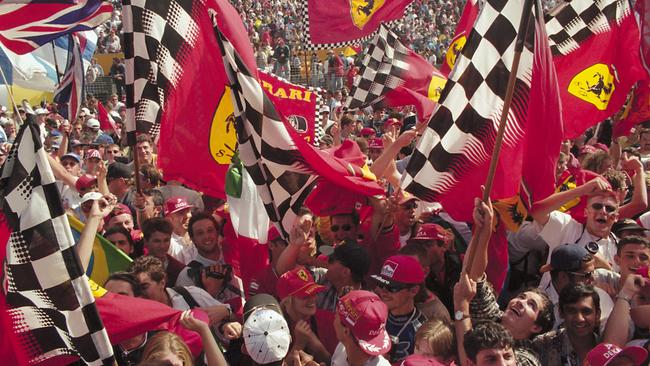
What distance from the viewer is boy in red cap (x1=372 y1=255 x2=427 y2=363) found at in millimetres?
4480

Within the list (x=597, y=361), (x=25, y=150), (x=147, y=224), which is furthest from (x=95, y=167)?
(x=597, y=361)

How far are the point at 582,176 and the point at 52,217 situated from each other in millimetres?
4118

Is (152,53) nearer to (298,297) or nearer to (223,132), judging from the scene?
(223,132)

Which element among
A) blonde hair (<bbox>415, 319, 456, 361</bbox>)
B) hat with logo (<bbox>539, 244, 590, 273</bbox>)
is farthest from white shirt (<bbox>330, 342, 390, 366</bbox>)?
hat with logo (<bbox>539, 244, 590, 273</bbox>)

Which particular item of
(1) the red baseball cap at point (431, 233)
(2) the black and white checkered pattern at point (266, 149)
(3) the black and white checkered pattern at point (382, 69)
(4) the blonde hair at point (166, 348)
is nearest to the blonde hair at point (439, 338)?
(4) the blonde hair at point (166, 348)

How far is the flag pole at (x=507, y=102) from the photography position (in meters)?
4.00

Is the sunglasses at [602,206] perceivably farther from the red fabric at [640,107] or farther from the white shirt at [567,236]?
the red fabric at [640,107]

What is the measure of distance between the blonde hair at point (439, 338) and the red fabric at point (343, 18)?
5927 mm

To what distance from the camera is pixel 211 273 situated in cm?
503

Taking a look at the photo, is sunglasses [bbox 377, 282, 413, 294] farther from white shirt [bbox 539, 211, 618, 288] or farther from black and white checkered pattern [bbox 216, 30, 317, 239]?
white shirt [bbox 539, 211, 618, 288]

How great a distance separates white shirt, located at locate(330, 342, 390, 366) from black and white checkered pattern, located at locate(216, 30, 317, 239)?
1.12 m

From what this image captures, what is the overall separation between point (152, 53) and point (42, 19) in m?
2.97

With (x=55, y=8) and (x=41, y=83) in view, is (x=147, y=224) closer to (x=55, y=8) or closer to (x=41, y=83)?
(x=55, y=8)

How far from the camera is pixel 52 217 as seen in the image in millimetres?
3371
